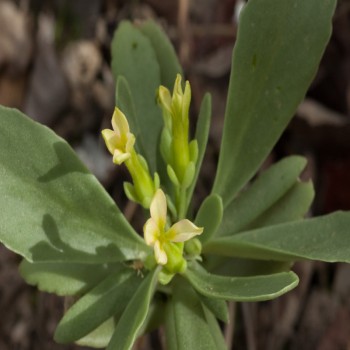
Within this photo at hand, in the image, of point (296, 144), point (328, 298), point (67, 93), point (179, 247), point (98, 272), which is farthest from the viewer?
point (67, 93)

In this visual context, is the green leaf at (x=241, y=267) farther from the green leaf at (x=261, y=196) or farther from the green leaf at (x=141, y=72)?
the green leaf at (x=141, y=72)

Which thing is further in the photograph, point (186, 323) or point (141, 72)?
point (141, 72)

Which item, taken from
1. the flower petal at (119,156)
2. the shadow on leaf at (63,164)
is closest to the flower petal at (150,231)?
the flower petal at (119,156)

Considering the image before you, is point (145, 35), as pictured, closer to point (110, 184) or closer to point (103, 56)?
point (110, 184)

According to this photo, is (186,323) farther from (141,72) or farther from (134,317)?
(141,72)

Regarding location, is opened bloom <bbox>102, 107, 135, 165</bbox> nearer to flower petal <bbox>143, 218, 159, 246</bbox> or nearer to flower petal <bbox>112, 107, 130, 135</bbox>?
flower petal <bbox>112, 107, 130, 135</bbox>

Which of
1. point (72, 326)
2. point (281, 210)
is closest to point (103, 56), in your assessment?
point (281, 210)

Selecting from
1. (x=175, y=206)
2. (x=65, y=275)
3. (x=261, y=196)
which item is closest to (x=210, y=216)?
(x=175, y=206)
